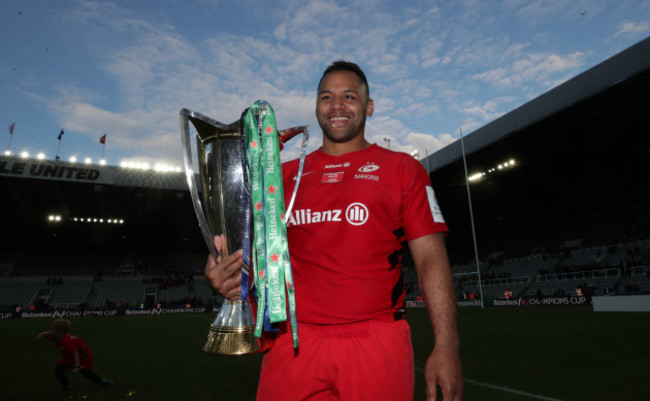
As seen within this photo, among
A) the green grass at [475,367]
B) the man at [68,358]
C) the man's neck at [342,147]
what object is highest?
the man's neck at [342,147]

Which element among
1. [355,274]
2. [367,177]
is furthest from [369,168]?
[355,274]

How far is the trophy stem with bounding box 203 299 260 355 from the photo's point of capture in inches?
64.6

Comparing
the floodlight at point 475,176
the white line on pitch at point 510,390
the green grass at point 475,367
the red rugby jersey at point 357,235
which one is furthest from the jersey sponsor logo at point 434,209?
the floodlight at point 475,176

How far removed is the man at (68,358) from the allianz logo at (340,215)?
7202mm

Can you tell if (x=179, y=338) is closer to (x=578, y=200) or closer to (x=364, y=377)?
(x=364, y=377)

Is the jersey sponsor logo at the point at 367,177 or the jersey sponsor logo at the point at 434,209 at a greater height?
the jersey sponsor logo at the point at 367,177

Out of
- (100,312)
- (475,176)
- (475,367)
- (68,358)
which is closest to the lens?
(68,358)

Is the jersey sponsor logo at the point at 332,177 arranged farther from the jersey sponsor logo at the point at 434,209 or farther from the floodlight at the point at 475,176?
the floodlight at the point at 475,176

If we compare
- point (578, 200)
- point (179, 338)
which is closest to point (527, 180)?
point (578, 200)

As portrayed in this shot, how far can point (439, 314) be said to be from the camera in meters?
1.61

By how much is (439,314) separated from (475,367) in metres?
6.84

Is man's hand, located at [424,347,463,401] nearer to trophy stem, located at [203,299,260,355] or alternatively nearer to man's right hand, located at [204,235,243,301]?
trophy stem, located at [203,299,260,355]

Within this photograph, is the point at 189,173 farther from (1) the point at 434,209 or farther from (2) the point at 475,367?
(2) the point at 475,367

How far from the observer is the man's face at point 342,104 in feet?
6.41
